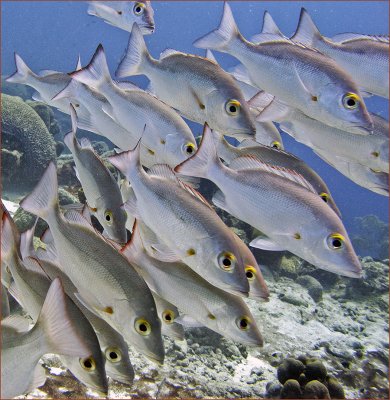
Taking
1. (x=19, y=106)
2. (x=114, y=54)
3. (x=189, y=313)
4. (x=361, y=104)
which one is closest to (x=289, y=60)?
(x=361, y=104)

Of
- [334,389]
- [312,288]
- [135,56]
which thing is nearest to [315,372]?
[334,389]

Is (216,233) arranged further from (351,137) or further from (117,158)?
(351,137)

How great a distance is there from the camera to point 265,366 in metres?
5.47

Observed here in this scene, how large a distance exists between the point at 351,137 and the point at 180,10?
137958mm

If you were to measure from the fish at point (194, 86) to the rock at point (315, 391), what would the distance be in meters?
2.95

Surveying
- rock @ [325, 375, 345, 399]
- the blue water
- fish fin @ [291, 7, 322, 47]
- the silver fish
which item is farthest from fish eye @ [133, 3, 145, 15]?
the blue water

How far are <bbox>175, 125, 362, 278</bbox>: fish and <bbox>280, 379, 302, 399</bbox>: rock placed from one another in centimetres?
241

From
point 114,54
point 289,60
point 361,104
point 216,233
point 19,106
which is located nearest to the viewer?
point 216,233

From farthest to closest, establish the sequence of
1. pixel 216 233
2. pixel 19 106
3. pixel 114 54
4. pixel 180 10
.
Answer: pixel 180 10 < pixel 114 54 < pixel 19 106 < pixel 216 233

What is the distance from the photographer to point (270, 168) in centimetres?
266

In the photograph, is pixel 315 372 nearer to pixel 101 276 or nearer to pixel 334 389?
pixel 334 389

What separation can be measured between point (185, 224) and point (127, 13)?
265 centimetres

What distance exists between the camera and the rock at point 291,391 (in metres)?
4.36

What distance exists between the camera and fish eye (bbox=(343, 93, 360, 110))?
2668 millimetres
